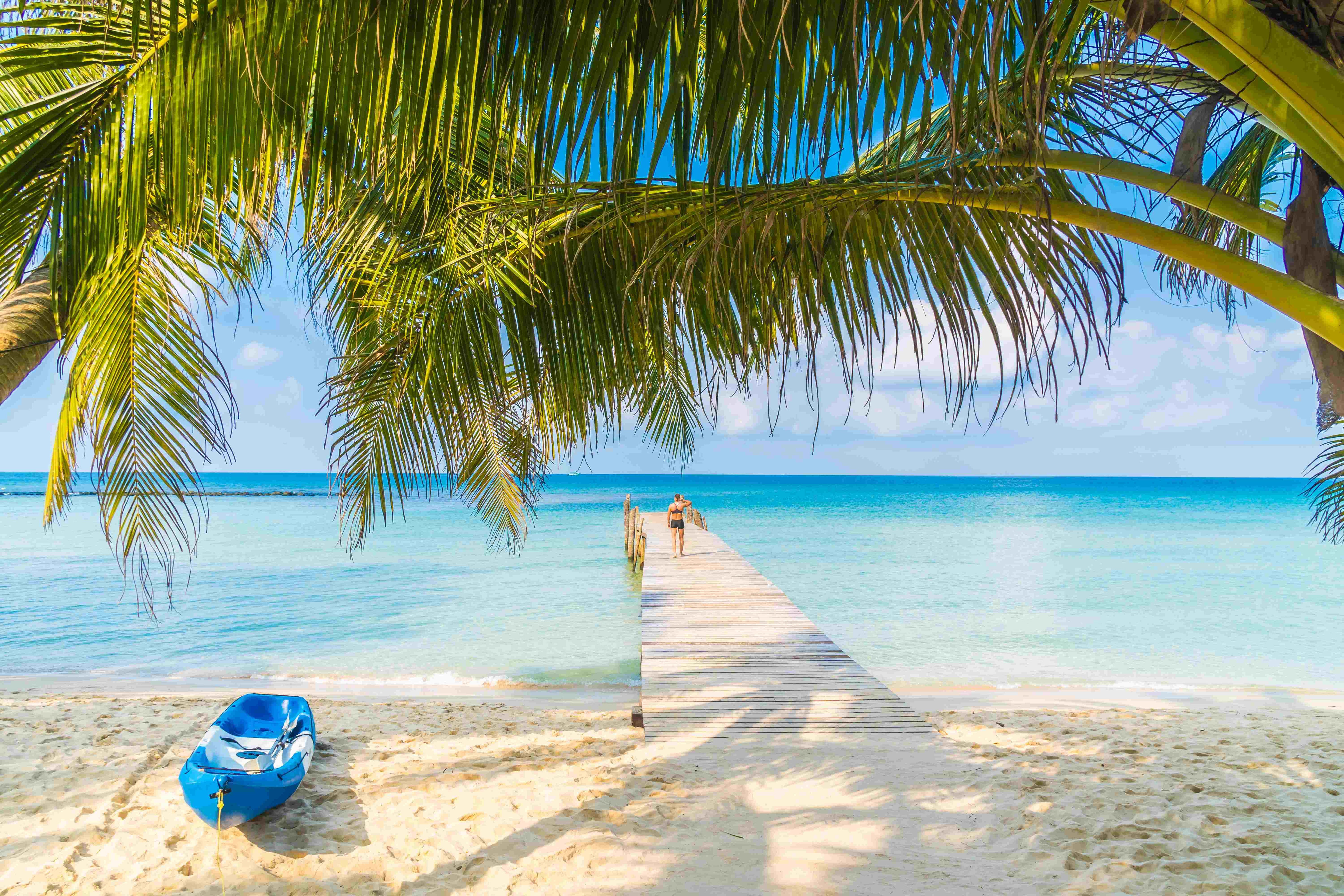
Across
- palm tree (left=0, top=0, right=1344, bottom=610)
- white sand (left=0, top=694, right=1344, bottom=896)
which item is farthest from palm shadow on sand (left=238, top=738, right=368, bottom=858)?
palm tree (left=0, top=0, right=1344, bottom=610)

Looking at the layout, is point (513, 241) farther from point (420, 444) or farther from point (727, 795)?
point (727, 795)

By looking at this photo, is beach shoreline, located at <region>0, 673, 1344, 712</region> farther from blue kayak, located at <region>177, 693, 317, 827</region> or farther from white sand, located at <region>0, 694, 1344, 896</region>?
blue kayak, located at <region>177, 693, 317, 827</region>

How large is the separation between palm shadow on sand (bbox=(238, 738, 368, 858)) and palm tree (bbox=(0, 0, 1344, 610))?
2.44m

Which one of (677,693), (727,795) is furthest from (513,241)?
(677,693)

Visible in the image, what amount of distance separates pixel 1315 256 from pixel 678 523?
11606 millimetres

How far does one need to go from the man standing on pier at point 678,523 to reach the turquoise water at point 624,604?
58.2 inches

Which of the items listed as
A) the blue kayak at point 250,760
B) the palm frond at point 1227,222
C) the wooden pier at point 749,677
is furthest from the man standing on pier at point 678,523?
the palm frond at point 1227,222

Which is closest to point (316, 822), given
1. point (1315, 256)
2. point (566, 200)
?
point (566, 200)

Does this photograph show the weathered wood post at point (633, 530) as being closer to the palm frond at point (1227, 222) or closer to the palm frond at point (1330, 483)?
the palm frond at point (1330, 483)

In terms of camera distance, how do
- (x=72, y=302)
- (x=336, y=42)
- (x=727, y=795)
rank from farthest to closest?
(x=727, y=795) → (x=72, y=302) → (x=336, y=42)

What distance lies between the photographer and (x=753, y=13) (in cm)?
94

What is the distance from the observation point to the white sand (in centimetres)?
330

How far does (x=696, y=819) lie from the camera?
3744 mm

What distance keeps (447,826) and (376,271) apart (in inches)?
126
